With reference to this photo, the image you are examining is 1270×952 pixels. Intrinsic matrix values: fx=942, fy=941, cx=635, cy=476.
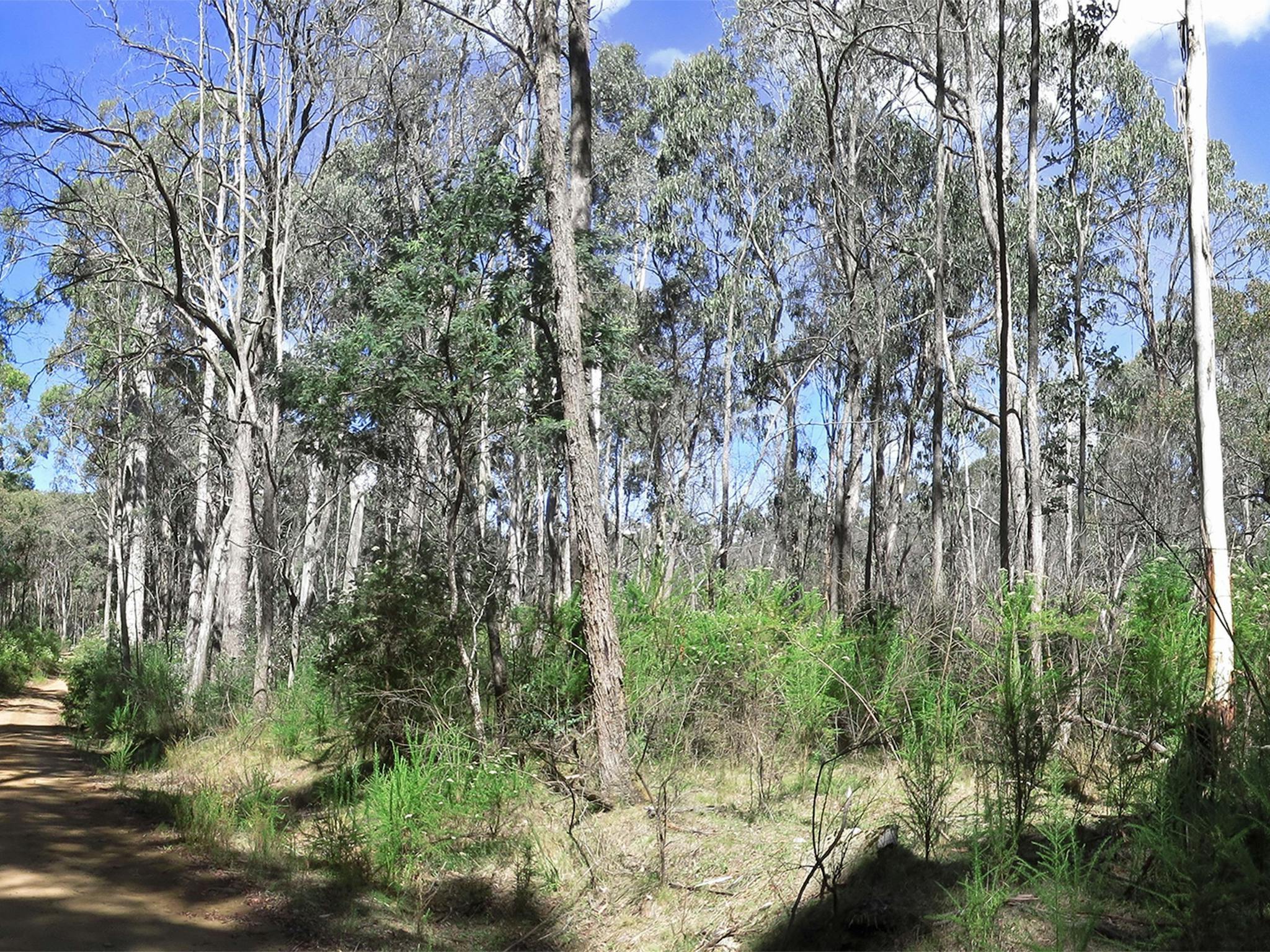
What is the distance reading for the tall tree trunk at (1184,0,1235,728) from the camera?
538 cm

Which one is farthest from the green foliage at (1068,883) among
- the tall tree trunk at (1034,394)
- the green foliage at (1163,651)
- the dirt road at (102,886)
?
the tall tree trunk at (1034,394)

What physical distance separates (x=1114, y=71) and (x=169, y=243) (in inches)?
797

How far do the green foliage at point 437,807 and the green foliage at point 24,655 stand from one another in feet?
53.8

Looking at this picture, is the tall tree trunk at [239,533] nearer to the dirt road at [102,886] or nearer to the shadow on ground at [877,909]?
the dirt road at [102,886]

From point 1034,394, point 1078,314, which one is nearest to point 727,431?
point 1078,314

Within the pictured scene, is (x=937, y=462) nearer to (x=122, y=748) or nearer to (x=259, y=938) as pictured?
(x=122, y=748)

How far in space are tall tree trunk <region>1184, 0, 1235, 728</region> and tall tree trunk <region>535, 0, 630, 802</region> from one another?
3701mm

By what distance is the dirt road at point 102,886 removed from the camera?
4633 millimetres

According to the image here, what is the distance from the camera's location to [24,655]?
2242cm

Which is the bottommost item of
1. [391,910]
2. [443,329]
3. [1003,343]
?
[391,910]

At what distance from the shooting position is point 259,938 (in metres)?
4.84

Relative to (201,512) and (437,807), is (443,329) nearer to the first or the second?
(437,807)

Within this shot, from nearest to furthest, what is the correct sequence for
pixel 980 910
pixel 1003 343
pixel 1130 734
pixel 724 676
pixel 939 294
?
pixel 980 910 < pixel 1130 734 < pixel 724 676 < pixel 1003 343 < pixel 939 294

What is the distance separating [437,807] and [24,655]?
2116 cm
